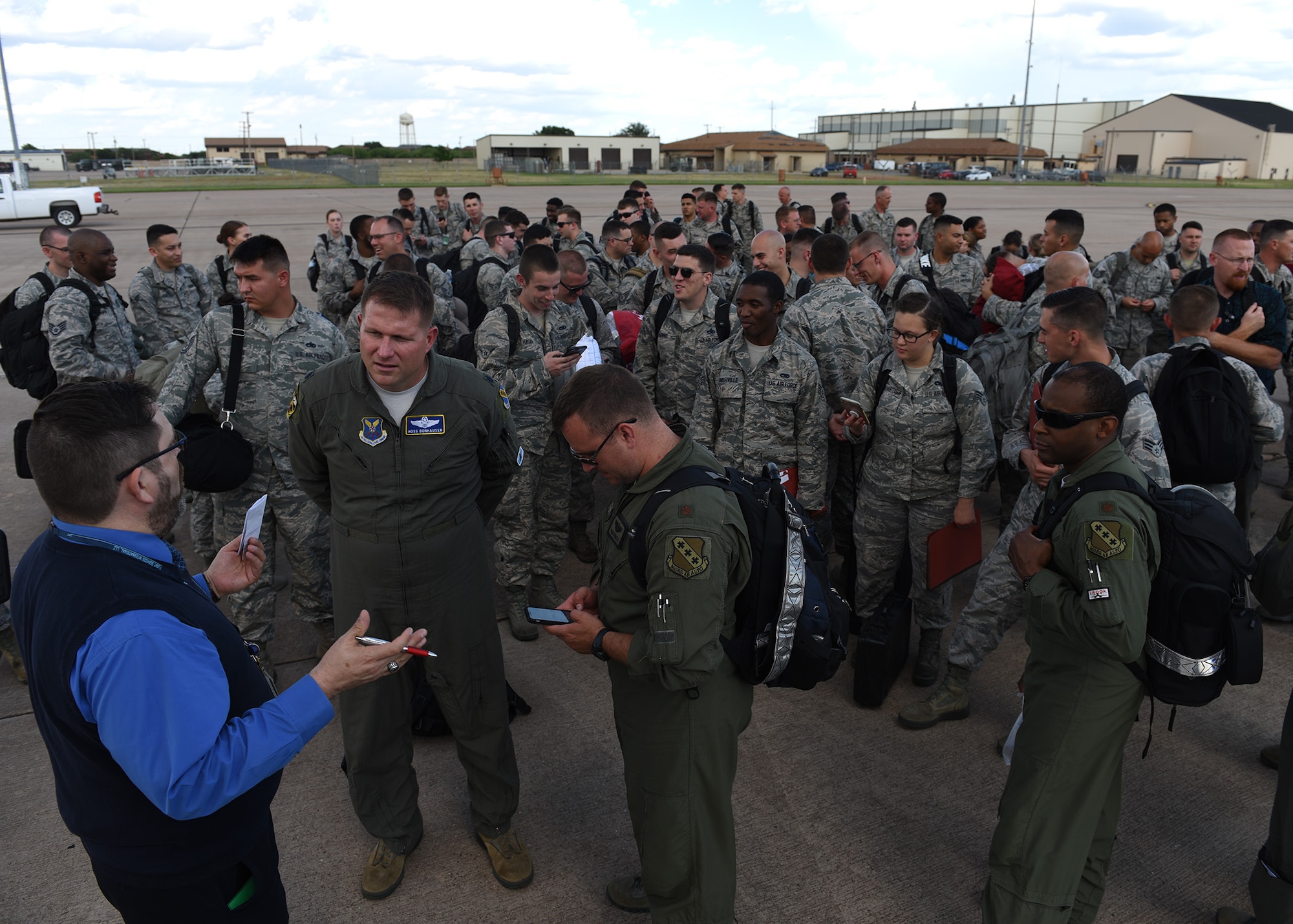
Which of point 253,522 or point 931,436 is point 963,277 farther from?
point 253,522

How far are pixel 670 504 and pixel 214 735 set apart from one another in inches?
47.8

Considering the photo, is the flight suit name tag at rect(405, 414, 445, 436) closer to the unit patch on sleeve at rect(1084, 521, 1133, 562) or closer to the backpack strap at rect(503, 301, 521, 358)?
the backpack strap at rect(503, 301, 521, 358)

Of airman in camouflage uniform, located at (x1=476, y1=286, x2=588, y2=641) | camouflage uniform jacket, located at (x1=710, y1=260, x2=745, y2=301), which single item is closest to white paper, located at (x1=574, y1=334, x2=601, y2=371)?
airman in camouflage uniform, located at (x1=476, y1=286, x2=588, y2=641)

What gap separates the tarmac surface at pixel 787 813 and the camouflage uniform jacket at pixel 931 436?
3.80 feet

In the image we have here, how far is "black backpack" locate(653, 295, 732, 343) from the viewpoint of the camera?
548cm

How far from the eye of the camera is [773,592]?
7.75 feet

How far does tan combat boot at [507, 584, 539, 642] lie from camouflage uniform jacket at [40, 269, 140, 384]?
10.7 feet

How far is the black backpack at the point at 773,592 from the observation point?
7.68ft

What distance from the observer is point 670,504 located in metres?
2.26

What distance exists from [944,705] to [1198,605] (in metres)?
1.90

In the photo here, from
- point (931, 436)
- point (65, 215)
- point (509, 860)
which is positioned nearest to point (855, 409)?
point (931, 436)

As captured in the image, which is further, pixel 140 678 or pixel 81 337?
pixel 81 337

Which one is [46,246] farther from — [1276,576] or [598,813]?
[1276,576]

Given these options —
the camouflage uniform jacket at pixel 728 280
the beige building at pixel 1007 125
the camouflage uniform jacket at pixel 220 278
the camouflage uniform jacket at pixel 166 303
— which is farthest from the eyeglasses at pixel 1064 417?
the beige building at pixel 1007 125
